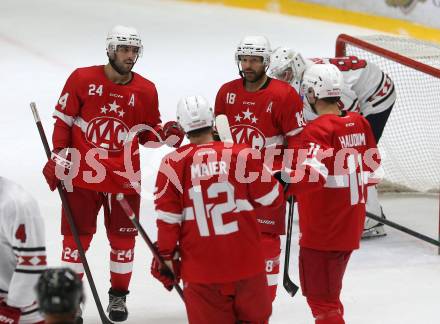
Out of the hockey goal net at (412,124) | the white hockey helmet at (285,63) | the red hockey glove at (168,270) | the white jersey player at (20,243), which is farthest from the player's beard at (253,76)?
the hockey goal net at (412,124)

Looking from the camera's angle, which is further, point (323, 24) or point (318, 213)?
point (323, 24)

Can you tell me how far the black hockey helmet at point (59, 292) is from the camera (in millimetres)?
2104

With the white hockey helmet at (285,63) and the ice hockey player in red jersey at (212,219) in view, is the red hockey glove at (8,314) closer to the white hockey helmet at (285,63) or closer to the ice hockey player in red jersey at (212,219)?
the ice hockey player in red jersey at (212,219)

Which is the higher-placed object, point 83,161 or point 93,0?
point 93,0

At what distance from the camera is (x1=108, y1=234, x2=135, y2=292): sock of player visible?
421 cm

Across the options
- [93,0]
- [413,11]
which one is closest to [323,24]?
[413,11]

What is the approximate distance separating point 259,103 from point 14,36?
5.75 meters

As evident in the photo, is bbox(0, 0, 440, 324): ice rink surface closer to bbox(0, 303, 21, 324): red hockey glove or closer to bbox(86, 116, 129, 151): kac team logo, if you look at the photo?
bbox(86, 116, 129, 151): kac team logo

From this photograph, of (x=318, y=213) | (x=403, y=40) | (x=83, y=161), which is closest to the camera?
(x=318, y=213)

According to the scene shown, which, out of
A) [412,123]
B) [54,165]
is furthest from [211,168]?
[412,123]

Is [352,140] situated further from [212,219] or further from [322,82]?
[212,219]

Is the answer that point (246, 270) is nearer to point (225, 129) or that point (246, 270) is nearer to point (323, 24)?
point (225, 129)

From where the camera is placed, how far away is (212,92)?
793 centimetres

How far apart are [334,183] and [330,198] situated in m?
0.06
